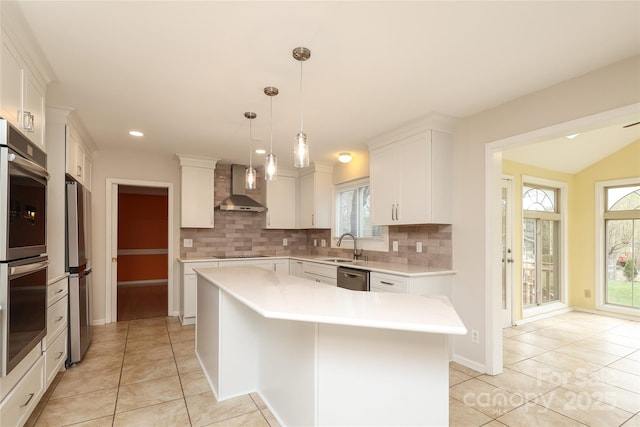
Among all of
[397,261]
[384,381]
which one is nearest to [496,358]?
[397,261]

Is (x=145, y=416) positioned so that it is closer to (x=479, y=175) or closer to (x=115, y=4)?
(x=115, y=4)

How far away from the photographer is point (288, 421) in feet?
6.48

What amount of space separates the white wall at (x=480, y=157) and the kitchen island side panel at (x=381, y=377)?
161cm

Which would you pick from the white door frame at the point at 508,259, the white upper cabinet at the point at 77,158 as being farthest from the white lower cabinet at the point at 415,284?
the white upper cabinet at the point at 77,158

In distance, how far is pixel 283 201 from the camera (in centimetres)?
557

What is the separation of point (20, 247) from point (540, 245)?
238 inches

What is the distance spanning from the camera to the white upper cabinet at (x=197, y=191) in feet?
15.6

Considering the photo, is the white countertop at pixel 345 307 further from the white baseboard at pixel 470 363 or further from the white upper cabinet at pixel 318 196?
the white upper cabinet at pixel 318 196

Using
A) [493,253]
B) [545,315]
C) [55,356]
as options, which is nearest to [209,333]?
[55,356]

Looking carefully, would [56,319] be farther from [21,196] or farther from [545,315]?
[545,315]

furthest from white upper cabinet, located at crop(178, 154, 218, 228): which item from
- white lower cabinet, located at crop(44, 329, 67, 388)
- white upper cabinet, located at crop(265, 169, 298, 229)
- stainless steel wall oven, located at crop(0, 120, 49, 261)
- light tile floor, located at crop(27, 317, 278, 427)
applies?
stainless steel wall oven, located at crop(0, 120, 49, 261)

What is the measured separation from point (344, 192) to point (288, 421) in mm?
3674

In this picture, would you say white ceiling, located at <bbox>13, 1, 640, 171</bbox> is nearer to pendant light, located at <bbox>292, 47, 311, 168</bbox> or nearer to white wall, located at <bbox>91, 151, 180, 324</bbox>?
pendant light, located at <bbox>292, 47, 311, 168</bbox>

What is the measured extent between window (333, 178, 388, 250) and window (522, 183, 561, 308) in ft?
7.10
